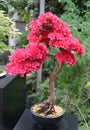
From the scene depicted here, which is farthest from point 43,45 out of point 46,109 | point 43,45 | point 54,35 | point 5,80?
point 5,80

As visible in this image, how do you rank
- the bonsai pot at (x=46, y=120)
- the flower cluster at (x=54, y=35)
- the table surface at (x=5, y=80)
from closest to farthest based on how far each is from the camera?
1. the flower cluster at (x=54, y=35)
2. the bonsai pot at (x=46, y=120)
3. the table surface at (x=5, y=80)

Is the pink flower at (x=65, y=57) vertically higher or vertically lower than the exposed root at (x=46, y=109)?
higher

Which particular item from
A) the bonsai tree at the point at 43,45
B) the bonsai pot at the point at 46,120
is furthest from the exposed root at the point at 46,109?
the bonsai tree at the point at 43,45

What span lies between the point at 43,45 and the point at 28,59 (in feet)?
0.42

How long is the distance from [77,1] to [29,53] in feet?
6.45

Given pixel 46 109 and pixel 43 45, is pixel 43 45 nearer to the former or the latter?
pixel 43 45

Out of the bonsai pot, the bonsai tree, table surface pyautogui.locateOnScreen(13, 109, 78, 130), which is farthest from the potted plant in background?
table surface pyautogui.locateOnScreen(13, 109, 78, 130)

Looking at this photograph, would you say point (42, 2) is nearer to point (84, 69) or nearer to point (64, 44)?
point (84, 69)

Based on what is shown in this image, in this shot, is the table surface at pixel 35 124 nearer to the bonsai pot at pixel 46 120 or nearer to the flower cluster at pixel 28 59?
the bonsai pot at pixel 46 120

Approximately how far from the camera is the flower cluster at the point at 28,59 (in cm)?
153

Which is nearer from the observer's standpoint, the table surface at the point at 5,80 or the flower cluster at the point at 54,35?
the flower cluster at the point at 54,35

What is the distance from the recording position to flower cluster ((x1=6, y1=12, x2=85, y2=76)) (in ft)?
4.99

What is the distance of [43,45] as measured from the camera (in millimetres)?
1577

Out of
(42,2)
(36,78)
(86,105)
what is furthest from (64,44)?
(36,78)
